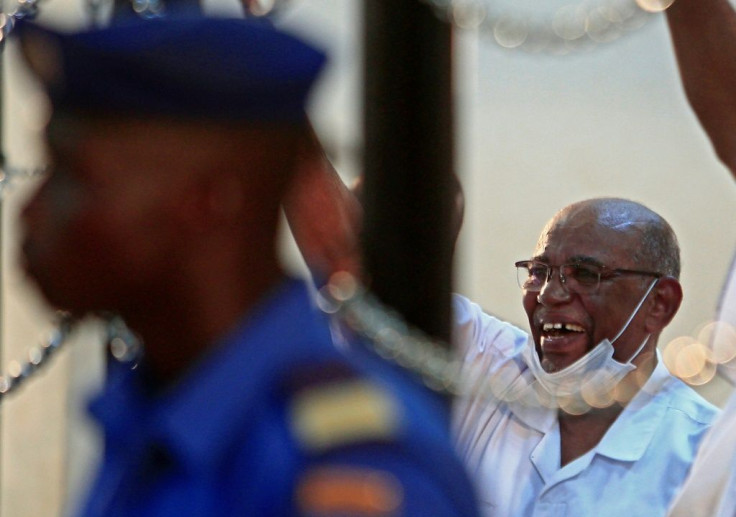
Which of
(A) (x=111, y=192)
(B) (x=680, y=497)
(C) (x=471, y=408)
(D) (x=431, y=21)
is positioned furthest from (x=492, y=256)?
(A) (x=111, y=192)

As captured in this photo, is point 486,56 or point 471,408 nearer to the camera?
point 486,56

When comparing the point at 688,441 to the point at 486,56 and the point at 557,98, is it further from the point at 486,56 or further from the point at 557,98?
the point at 486,56

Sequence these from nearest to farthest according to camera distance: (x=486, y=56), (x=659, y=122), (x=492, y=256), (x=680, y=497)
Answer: (x=486, y=56) → (x=680, y=497) → (x=659, y=122) → (x=492, y=256)

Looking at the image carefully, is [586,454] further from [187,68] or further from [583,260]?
[187,68]

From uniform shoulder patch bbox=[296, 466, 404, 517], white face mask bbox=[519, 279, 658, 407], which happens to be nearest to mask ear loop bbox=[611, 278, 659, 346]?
white face mask bbox=[519, 279, 658, 407]

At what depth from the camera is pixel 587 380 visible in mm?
2992

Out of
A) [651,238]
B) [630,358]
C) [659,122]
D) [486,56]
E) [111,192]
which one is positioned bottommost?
[630,358]

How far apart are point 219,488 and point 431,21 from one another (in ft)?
1.82

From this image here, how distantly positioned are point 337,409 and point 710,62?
4.89 feet

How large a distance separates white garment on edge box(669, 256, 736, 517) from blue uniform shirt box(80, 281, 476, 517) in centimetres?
103

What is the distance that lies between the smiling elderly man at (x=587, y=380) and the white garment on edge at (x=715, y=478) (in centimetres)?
34

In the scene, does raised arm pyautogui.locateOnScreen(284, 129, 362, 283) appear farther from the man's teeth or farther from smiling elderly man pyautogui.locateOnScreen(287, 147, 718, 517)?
the man's teeth

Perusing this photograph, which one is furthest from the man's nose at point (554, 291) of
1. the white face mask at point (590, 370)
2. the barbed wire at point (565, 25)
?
the barbed wire at point (565, 25)

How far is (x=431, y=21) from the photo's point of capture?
55.3 inches
